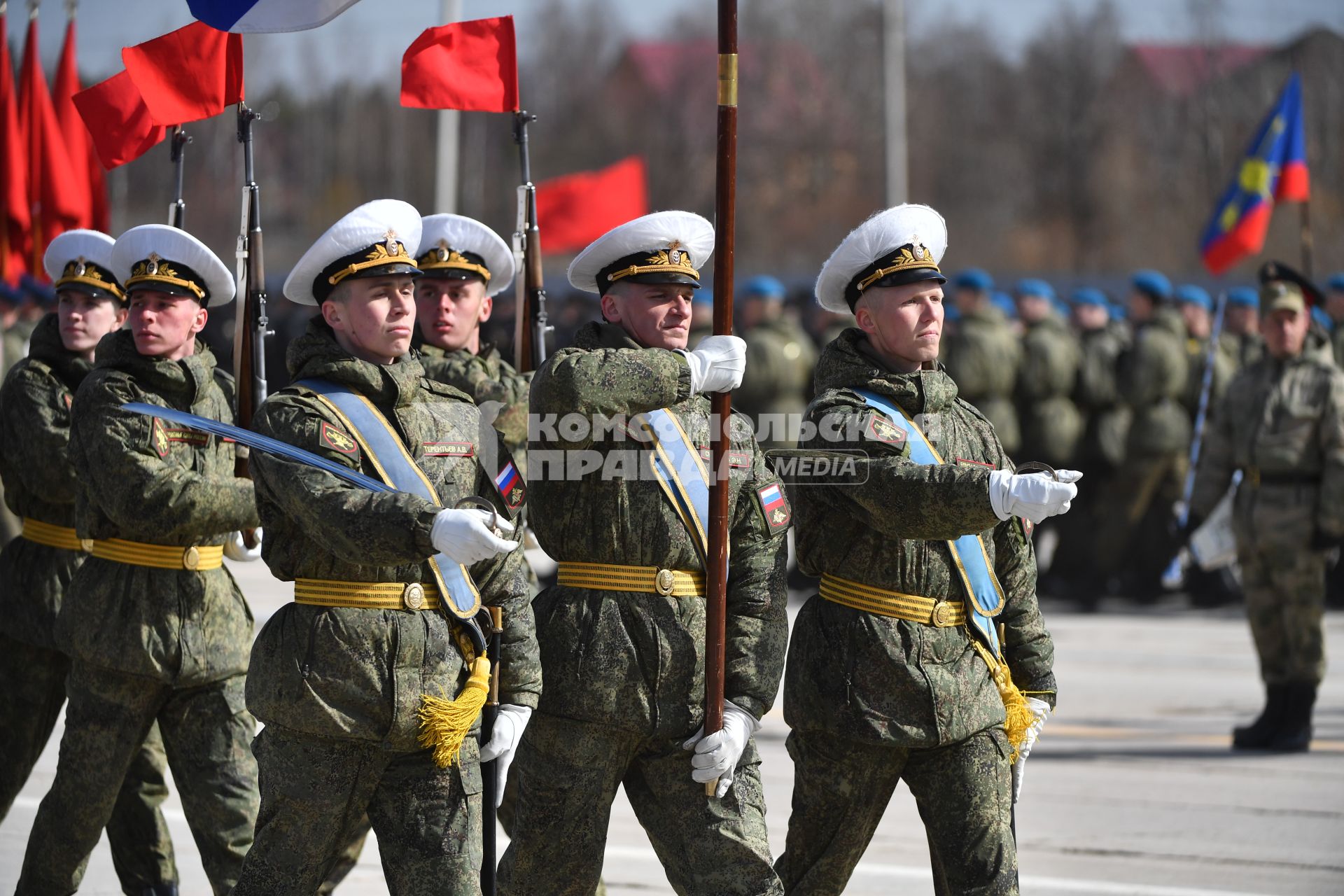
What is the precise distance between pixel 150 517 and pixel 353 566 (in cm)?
131

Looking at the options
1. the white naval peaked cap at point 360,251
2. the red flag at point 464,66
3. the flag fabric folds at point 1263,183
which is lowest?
the white naval peaked cap at point 360,251

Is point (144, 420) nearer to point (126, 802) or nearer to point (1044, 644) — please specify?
point (126, 802)

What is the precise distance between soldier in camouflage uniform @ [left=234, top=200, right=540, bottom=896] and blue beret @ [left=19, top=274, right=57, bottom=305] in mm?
11083

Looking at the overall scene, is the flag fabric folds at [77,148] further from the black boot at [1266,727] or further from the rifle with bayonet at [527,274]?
the black boot at [1266,727]

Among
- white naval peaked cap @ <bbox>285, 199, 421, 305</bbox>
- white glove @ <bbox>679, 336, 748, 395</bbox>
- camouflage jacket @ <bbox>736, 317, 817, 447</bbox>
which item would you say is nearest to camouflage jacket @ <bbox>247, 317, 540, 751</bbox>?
white naval peaked cap @ <bbox>285, 199, 421, 305</bbox>

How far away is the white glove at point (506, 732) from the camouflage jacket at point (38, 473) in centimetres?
215

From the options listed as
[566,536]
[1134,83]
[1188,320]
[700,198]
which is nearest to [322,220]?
[700,198]

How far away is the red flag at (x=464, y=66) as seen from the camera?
20.4 feet

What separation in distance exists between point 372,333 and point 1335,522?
233 inches

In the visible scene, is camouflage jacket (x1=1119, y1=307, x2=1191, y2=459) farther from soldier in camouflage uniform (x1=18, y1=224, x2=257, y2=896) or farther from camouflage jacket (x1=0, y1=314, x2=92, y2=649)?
soldier in camouflage uniform (x1=18, y1=224, x2=257, y2=896)

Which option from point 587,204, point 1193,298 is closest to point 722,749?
point 587,204

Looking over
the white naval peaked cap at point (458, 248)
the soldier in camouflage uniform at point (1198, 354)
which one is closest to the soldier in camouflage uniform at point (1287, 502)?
the white naval peaked cap at point (458, 248)

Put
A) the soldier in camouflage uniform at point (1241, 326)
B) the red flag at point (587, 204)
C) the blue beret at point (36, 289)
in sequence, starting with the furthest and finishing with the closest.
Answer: the blue beret at point (36, 289) → the soldier in camouflage uniform at point (1241, 326) → the red flag at point (587, 204)

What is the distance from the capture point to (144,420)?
543 centimetres
